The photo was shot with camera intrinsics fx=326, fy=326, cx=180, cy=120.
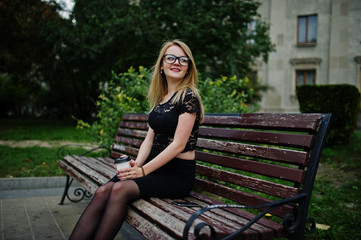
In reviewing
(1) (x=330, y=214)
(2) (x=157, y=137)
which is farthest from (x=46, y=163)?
(1) (x=330, y=214)

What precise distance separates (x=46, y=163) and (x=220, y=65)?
9747 millimetres

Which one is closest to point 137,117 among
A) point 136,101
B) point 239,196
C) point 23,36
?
point 136,101

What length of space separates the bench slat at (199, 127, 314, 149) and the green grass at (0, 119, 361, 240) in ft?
4.06

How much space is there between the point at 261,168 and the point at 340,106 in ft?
21.0

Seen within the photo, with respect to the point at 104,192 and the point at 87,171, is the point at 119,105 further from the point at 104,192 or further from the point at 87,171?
the point at 104,192

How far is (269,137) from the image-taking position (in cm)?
236

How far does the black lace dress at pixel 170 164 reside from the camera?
2394 millimetres

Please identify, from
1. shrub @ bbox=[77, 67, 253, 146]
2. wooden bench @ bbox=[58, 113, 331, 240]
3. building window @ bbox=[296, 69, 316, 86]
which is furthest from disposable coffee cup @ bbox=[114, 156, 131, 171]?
building window @ bbox=[296, 69, 316, 86]

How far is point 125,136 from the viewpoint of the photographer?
15.2 ft

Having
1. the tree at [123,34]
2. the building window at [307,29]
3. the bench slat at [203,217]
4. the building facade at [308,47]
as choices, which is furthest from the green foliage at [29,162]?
the building window at [307,29]

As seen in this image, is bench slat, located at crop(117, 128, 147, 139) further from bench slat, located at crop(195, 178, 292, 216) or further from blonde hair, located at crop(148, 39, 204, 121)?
bench slat, located at crop(195, 178, 292, 216)

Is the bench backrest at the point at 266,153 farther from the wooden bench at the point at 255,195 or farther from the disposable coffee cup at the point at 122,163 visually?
the disposable coffee cup at the point at 122,163

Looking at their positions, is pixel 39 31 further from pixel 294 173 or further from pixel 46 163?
pixel 294 173

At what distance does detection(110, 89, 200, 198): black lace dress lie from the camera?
2394 millimetres
